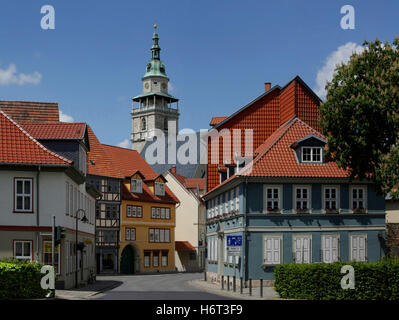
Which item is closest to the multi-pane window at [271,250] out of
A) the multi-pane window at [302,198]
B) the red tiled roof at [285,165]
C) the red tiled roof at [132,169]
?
the multi-pane window at [302,198]

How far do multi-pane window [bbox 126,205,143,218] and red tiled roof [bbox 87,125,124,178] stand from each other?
12.7ft

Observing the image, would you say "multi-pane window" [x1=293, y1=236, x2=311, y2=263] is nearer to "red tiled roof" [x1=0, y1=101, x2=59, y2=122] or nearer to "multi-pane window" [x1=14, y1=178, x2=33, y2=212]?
"multi-pane window" [x1=14, y1=178, x2=33, y2=212]

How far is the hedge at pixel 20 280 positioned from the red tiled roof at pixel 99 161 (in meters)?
41.2

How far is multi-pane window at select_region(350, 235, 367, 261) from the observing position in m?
41.1

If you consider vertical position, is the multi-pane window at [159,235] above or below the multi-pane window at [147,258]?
above

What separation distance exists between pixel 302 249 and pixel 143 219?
3729 cm

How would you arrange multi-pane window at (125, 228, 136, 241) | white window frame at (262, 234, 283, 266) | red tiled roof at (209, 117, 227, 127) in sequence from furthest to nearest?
multi-pane window at (125, 228, 136, 241)
red tiled roof at (209, 117, 227, 127)
white window frame at (262, 234, 283, 266)

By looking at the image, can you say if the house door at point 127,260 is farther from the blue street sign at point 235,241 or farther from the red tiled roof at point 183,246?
the blue street sign at point 235,241

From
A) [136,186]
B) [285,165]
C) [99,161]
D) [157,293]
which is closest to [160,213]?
[136,186]

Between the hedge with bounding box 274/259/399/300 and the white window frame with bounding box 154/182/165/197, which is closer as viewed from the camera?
the hedge with bounding box 274/259/399/300

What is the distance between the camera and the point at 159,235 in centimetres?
7800

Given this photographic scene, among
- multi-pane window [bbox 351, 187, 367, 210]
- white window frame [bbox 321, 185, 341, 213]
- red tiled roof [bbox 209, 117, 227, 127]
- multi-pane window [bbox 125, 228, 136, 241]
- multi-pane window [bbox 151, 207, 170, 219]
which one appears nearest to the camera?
white window frame [bbox 321, 185, 341, 213]

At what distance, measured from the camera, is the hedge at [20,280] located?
26.1 meters

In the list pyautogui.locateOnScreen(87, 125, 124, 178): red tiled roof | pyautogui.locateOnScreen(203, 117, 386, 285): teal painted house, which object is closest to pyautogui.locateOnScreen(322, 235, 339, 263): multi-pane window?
pyautogui.locateOnScreen(203, 117, 386, 285): teal painted house
